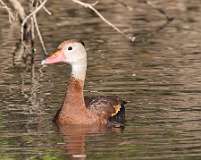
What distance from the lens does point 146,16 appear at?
81.6 ft

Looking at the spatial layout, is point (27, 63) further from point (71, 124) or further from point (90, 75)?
point (71, 124)

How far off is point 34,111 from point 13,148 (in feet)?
7.63

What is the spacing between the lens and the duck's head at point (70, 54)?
46.0ft

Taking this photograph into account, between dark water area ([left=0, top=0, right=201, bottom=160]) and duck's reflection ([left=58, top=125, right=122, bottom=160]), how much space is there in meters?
0.01

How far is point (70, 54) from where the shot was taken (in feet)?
46.0

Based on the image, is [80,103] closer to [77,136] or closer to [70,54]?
[70,54]

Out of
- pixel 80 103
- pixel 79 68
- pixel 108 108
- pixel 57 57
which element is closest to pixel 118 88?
pixel 79 68

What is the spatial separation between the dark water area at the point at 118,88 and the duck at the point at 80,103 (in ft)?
0.63

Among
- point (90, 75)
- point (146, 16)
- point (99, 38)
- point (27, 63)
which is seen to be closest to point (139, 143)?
point (90, 75)

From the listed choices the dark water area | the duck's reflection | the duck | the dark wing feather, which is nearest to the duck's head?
the duck

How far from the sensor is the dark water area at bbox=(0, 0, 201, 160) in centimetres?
1199

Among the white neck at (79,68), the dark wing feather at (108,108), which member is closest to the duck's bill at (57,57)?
the white neck at (79,68)

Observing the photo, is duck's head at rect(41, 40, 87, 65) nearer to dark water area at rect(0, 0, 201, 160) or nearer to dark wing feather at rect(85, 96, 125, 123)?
dark wing feather at rect(85, 96, 125, 123)

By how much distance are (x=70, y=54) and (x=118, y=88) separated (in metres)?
1.87
